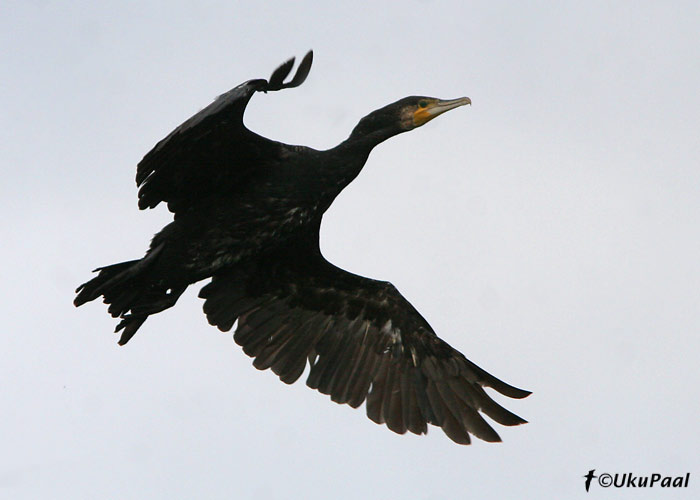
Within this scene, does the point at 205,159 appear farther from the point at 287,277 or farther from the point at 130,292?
the point at 287,277

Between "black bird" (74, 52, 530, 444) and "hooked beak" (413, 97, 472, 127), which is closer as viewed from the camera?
"black bird" (74, 52, 530, 444)

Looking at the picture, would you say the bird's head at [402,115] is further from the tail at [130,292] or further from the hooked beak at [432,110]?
the tail at [130,292]

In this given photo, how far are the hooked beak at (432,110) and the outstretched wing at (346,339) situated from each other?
1.67 metres

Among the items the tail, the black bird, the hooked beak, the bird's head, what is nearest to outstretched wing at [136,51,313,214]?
the black bird

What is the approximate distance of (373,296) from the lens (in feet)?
40.1

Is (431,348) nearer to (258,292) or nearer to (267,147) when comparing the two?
(258,292)

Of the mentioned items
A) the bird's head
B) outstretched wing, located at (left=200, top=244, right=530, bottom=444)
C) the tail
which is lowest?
the tail

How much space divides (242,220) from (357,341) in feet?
6.58

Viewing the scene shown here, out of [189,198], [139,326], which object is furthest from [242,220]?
[139,326]

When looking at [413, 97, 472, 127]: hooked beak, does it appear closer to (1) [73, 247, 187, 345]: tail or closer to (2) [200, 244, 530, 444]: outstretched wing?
(2) [200, 244, 530, 444]: outstretched wing

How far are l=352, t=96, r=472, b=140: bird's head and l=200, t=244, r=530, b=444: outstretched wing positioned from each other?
1.48 meters

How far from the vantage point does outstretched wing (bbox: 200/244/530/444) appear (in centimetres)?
1188

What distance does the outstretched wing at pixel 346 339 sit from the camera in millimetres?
11883

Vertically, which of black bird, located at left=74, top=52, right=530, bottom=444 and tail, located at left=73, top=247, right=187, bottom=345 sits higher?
black bird, located at left=74, top=52, right=530, bottom=444
